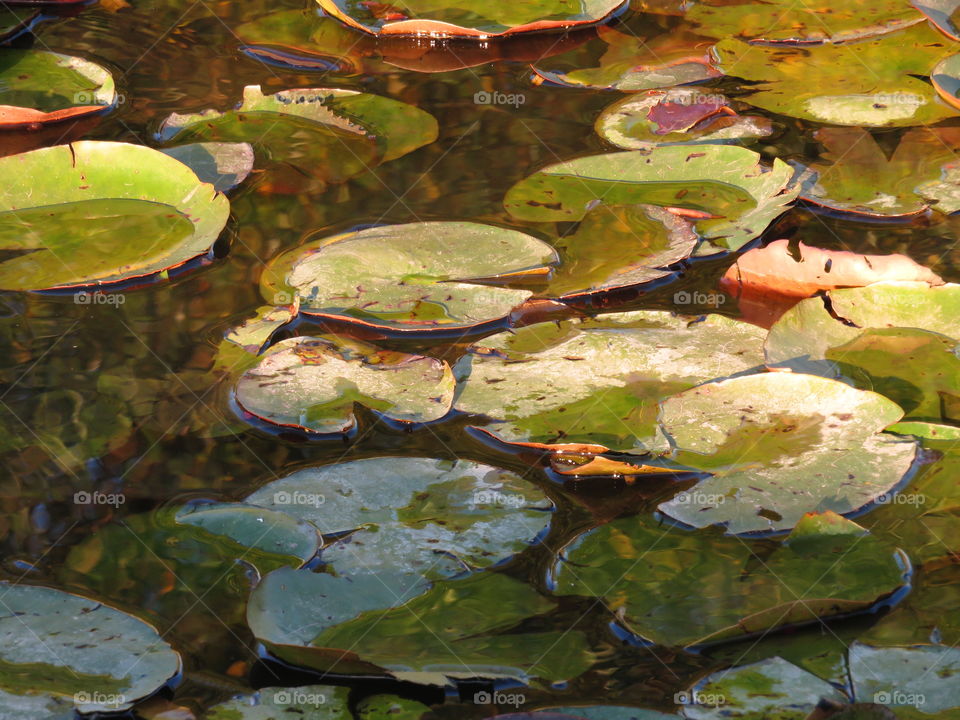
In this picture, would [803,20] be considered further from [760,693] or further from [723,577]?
[760,693]

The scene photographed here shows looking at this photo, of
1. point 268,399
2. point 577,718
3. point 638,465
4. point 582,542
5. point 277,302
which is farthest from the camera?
point 277,302

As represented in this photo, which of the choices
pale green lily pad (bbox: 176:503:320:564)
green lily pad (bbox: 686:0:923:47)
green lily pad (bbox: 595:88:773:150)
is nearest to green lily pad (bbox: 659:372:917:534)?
pale green lily pad (bbox: 176:503:320:564)

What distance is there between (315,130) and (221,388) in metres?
1.11

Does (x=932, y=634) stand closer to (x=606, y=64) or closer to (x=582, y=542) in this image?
(x=582, y=542)

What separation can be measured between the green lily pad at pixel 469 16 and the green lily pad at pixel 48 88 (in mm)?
830

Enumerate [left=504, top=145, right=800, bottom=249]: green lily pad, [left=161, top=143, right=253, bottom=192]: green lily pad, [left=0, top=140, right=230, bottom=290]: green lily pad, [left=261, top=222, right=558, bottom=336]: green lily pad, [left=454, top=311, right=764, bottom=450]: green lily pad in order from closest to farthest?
1. [left=454, top=311, right=764, bottom=450]: green lily pad
2. [left=261, top=222, right=558, bottom=336]: green lily pad
3. [left=0, top=140, right=230, bottom=290]: green lily pad
4. [left=504, top=145, right=800, bottom=249]: green lily pad
5. [left=161, top=143, right=253, bottom=192]: green lily pad

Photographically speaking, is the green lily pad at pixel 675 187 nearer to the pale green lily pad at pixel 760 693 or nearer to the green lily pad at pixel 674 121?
the green lily pad at pixel 674 121

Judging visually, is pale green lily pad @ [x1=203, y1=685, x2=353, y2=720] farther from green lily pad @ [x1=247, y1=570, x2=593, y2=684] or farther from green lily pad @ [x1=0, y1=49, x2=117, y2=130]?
green lily pad @ [x1=0, y1=49, x2=117, y2=130]

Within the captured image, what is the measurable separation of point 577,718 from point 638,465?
1.79ft

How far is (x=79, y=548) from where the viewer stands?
1.58 meters

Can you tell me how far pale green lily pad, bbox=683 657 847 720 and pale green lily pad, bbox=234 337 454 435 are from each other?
711mm

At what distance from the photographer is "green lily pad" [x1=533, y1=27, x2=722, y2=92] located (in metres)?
2.93

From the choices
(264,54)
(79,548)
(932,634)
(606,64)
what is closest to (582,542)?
(932,634)

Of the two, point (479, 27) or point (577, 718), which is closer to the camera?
point (577, 718)
